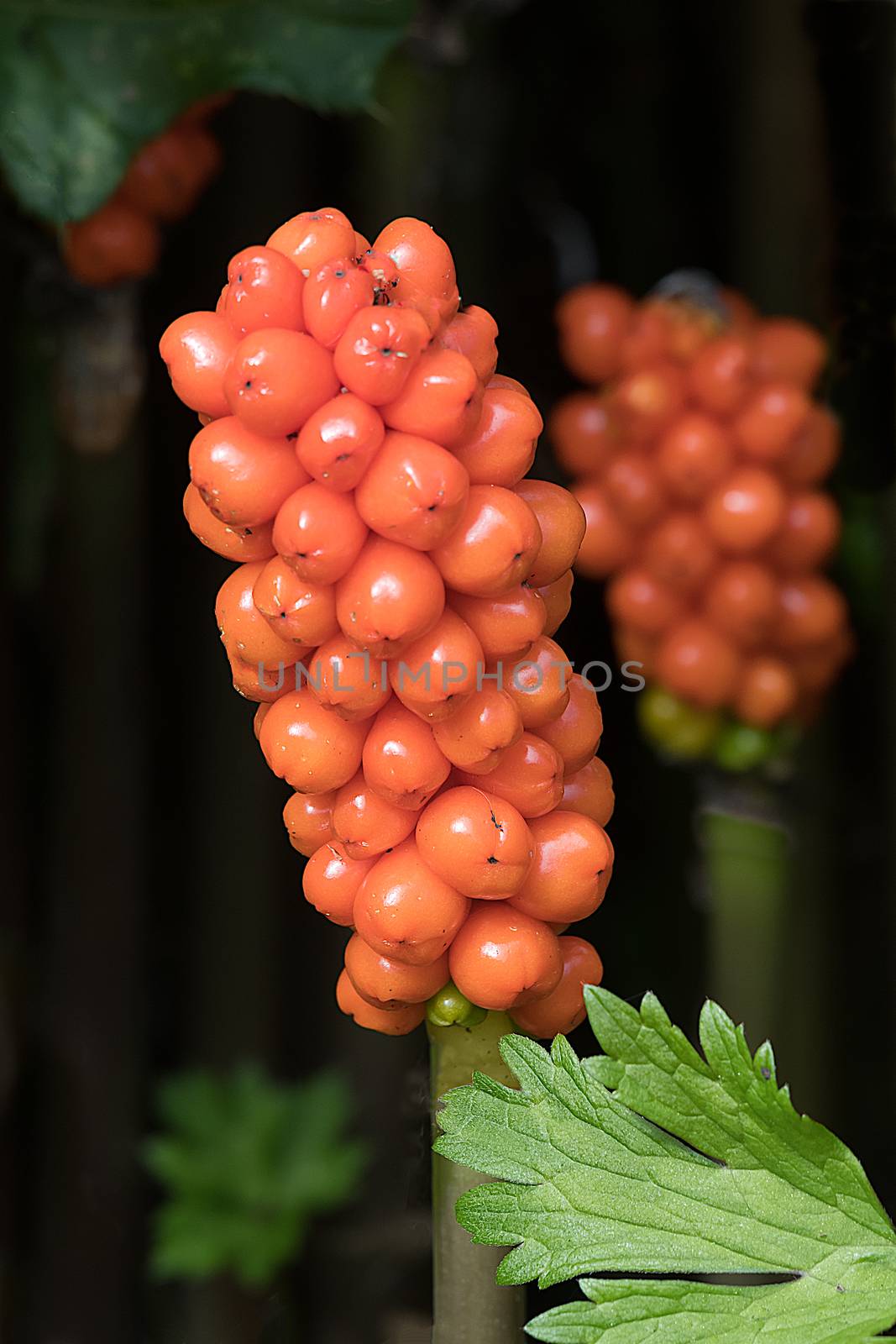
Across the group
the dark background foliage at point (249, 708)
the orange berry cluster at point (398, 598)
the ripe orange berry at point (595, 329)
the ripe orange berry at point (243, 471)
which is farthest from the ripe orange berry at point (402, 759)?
the ripe orange berry at point (595, 329)

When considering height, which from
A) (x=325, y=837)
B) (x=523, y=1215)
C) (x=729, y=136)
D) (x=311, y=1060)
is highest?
(x=729, y=136)

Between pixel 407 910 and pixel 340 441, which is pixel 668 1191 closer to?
pixel 407 910

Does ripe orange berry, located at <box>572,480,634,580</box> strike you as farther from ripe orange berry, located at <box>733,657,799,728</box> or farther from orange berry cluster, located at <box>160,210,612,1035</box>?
orange berry cluster, located at <box>160,210,612,1035</box>

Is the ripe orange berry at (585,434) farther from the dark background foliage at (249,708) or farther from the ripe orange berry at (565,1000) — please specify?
the ripe orange berry at (565,1000)

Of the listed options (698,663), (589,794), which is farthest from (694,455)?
(589,794)

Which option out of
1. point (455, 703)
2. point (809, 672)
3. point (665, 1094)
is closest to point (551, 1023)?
point (665, 1094)

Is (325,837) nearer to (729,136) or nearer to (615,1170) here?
(615,1170)
